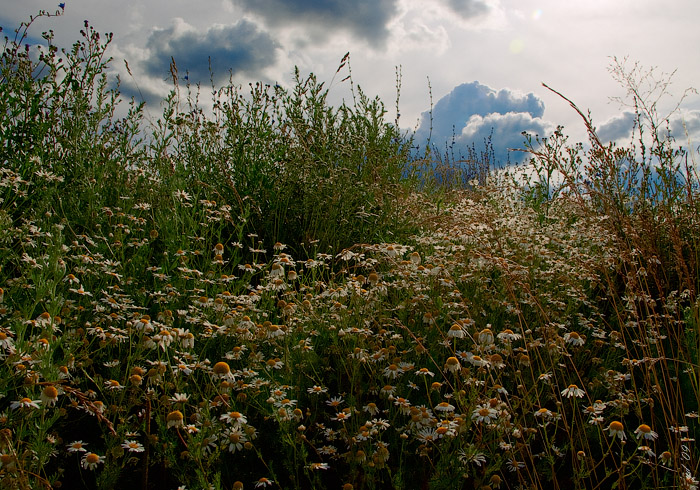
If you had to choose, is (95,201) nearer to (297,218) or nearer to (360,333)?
(297,218)

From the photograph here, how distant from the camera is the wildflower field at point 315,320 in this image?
5.98ft

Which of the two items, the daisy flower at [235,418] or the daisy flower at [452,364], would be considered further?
the daisy flower at [452,364]

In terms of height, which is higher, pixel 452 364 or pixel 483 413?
pixel 452 364

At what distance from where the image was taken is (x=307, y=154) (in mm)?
4273

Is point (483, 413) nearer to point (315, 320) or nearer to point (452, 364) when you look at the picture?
point (452, 364)

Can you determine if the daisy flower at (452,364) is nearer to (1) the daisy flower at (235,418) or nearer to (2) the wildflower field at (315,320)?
(2) the wildflower field at (315,320)

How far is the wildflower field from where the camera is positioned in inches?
71.8

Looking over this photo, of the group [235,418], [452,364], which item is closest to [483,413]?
[452,364]

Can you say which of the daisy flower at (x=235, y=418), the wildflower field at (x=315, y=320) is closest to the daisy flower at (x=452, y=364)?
the wildflower field at (x=315, y=320)

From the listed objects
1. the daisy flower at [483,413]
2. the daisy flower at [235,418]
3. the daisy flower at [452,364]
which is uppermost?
the daisy flower at [452,364]

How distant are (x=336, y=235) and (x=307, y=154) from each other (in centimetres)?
73

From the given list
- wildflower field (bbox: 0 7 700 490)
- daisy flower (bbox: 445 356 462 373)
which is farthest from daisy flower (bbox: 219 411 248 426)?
daisy flower (bbox: 445 356 462 373)

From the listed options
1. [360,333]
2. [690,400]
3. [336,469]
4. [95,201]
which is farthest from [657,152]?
[95,201]

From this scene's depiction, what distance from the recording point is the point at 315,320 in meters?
2.58
